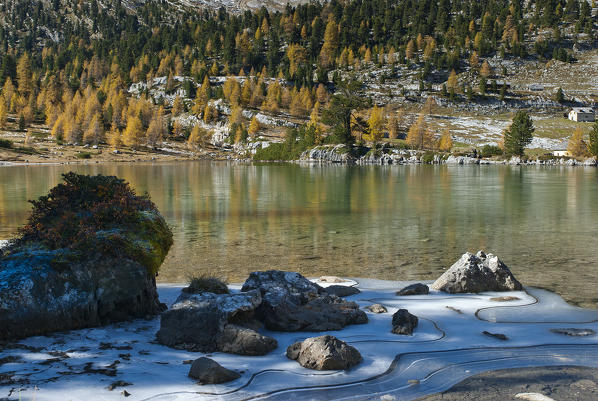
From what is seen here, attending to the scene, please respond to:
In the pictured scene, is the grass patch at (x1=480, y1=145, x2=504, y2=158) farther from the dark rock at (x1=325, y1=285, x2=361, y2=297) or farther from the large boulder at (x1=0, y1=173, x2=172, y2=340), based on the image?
the large boulder at (x1=0, y1=173, x2=172, y2=340)

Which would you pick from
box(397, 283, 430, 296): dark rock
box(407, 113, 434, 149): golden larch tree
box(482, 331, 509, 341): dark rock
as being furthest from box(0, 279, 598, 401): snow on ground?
box(407, 113, 434, 149): golden larch tree

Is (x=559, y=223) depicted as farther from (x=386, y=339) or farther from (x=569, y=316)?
(x=386, y=339)

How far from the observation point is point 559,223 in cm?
2361

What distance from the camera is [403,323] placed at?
8344 millimetres

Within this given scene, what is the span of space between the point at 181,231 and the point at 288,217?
650cm

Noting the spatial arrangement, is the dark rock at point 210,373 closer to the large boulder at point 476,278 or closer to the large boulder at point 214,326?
the large boulder at point 214,326

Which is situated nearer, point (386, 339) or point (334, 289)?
point (386, 339)

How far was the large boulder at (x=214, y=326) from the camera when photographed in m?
7.29

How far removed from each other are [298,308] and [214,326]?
1830 millimetres

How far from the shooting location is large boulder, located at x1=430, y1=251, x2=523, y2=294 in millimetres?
11438

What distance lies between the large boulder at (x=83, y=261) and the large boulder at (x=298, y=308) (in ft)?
7.23

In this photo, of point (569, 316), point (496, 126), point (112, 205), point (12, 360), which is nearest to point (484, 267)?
point (569, 316)

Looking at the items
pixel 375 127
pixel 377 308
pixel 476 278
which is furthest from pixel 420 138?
pixel 377 308

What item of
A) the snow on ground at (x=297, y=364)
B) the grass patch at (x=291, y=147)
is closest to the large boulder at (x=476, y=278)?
the snow on ground at (x=297, y=364)
